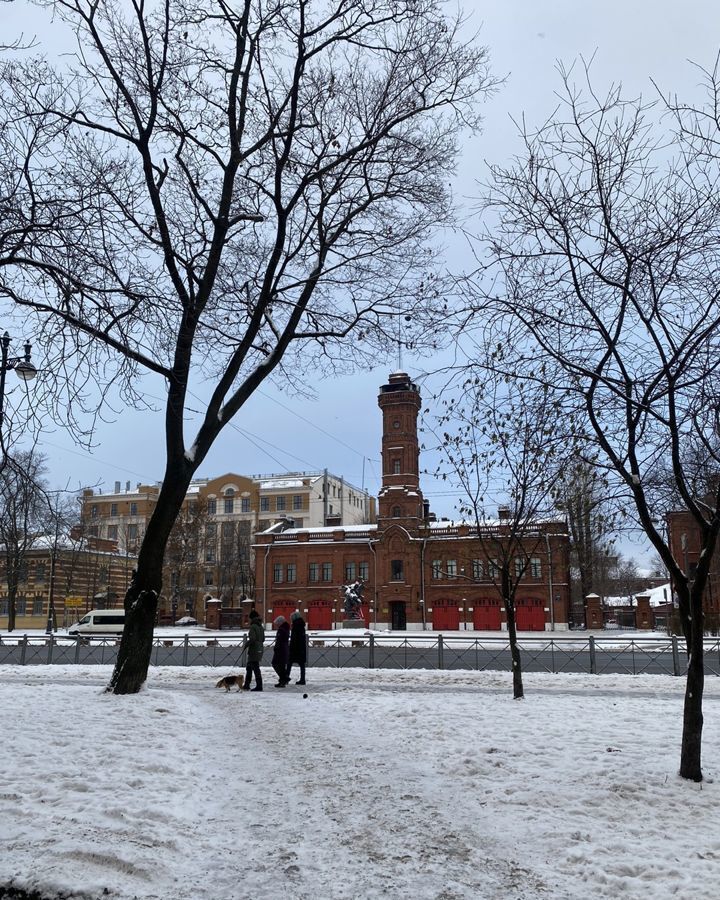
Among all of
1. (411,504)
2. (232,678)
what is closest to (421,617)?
(411,504)

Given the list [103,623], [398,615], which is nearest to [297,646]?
[103,623]

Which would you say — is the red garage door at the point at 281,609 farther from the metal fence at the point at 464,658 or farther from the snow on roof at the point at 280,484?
the metal fence at the point at 464,658

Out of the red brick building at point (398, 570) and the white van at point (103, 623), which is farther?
the red brick building at point (398, 570)

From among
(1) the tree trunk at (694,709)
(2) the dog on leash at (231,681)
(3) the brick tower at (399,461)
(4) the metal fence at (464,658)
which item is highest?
(3) the brick tower at (399,461)

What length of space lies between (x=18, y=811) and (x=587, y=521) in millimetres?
8009

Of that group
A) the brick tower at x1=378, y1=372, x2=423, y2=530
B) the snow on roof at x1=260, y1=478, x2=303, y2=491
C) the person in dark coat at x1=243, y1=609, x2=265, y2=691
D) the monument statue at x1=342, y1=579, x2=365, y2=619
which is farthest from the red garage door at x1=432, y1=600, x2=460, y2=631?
the person in dark coat at x1=243, y1=609, x2=265, y2=691

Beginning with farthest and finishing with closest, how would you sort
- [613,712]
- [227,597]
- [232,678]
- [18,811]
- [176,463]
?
[227,597], [232,678], [176,463], [613,712], [18,811]

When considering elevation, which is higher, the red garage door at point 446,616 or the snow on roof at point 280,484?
the snow on roof at point 280,484

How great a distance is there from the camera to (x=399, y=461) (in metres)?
61.5

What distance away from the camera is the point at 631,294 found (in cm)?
845

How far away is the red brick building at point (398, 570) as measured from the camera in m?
54.1

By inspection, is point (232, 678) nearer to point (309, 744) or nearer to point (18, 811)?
point (309, 744)

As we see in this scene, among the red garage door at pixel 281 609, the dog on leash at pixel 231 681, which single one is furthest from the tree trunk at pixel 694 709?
the red garage door at pixel 281 609

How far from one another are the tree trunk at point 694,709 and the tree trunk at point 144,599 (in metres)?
8.49
